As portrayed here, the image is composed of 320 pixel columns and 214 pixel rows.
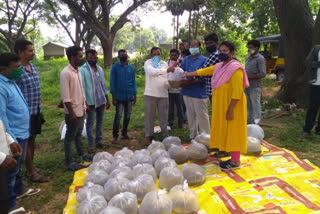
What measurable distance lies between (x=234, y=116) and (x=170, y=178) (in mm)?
1153

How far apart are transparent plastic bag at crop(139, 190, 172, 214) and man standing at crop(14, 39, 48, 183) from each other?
1.93 meters

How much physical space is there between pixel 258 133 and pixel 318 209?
186cm

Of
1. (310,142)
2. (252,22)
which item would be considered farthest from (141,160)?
(252,22)

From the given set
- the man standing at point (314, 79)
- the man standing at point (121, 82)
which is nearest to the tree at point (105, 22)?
the man standing at point (121, 82)

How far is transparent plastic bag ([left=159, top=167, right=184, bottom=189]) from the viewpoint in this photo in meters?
2.74

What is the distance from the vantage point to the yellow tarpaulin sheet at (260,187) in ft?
7.88

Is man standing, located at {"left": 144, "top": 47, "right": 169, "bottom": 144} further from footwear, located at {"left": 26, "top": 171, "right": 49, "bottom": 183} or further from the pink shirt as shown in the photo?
footwear, located at {"left": 26, "top": 171, "right": 49, "bottom": 183}

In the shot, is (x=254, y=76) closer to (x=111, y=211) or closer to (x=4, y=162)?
(x=111, y=211)

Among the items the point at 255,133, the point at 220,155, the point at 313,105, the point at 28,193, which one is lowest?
the point at 28,193

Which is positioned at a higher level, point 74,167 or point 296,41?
point 296,41

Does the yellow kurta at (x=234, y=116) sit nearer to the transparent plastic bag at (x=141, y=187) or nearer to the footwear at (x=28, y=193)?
the transparent plastic bag at (x=141, y=187)

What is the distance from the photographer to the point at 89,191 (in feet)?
8.04

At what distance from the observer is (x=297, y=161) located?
11.1ft

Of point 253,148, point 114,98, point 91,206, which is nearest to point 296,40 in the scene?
point 253,148
